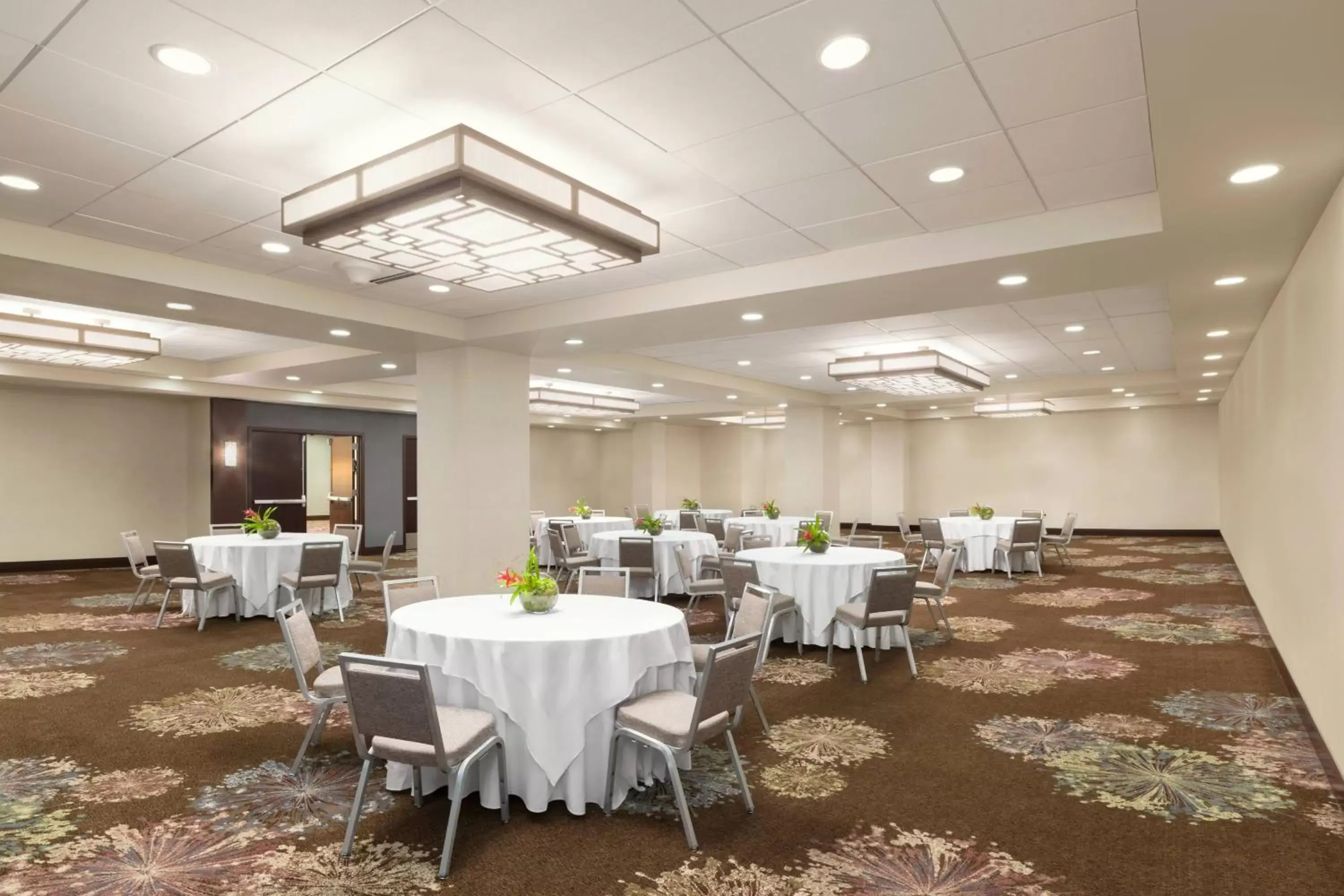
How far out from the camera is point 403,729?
3.02 m

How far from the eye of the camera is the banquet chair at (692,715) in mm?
3225

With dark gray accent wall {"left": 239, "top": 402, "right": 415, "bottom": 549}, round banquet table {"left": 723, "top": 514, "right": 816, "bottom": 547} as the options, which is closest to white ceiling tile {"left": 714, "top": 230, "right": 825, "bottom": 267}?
round banquet table {"left": 723, "top": 514, "right": 816, "bottom": 547}

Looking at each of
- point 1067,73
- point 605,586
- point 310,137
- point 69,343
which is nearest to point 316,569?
point 69,343

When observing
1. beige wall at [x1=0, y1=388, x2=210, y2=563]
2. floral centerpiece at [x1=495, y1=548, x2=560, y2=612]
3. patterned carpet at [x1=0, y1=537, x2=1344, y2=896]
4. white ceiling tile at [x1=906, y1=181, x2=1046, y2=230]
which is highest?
white ceiling tile at [x1=906, y1=181, x2=1046, y2=230]

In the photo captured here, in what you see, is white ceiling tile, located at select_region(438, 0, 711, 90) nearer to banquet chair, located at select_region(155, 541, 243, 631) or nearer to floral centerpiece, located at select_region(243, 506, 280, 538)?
banquet chair, located at select_region(155, 541, 243, 631)

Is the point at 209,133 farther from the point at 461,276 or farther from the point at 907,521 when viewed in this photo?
the point at 907,521

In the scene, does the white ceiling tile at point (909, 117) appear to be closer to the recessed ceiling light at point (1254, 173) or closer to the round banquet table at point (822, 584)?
the recessed ceiling light at point (1254, 173)

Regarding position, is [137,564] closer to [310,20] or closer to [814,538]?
[814,538]

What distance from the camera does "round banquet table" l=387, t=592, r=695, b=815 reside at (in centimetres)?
351

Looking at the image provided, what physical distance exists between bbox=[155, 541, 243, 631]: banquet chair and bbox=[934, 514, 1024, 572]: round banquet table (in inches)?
380

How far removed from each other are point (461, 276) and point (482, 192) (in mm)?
1434

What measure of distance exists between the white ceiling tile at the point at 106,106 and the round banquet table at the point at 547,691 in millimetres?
2525

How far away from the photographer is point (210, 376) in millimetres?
11648

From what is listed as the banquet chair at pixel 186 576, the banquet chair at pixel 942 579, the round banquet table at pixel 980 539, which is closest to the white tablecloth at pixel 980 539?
the round banquet table at pixel 980 539
